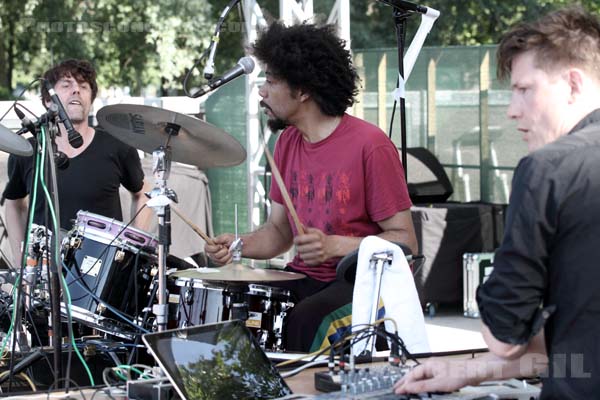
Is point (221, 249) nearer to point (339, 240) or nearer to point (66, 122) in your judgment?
point (339, 240)

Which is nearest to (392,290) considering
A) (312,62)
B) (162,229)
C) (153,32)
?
(162,229)

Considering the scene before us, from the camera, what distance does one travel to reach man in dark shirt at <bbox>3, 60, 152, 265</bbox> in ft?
16.7

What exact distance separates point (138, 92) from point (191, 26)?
2.96 meters

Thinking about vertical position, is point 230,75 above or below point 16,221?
above

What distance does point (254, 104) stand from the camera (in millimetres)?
7848

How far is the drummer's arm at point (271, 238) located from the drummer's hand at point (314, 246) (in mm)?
596

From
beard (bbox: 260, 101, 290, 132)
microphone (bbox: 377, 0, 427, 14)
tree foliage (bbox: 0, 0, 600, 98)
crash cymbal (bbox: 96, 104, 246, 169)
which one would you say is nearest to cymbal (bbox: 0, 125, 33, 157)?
crash cymbal (bbox: 96, 104, 246, 169)

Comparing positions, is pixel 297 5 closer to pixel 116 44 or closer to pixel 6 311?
pixel 6 311

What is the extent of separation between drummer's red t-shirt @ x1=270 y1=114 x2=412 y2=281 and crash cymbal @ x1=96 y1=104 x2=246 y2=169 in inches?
11.3

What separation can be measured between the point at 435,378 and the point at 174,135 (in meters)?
1.81

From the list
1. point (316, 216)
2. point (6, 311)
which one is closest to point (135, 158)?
point (6, 311)

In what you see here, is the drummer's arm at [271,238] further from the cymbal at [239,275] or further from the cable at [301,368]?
the cable at [301,368]

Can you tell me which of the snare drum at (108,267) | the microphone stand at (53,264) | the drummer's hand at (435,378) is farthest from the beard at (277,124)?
the drummer's hand at (435,378)

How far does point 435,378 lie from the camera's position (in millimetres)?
2254
